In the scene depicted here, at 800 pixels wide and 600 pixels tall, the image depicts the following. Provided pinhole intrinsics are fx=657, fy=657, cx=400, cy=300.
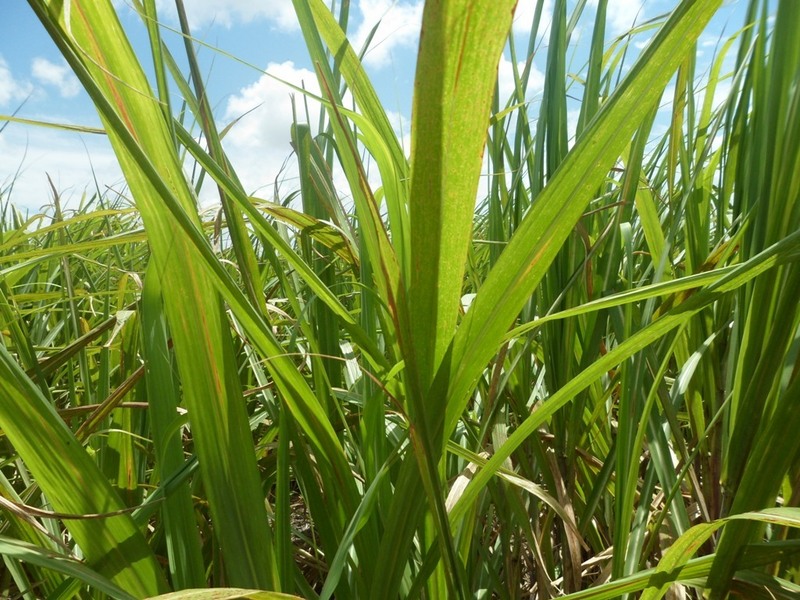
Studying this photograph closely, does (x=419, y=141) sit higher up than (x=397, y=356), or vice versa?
(x=419, y=141)

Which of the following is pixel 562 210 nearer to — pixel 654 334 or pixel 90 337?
pixel 654 334

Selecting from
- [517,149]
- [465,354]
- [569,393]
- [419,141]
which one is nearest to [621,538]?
[569,393]

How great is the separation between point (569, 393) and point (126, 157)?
1.17 feet

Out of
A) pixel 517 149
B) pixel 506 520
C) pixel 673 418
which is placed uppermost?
pixel 517 149

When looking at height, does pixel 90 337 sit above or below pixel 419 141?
below

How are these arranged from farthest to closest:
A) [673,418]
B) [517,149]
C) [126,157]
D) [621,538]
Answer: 1. [517,149]
2. [673,418]
3. [621,538]
4. [126,157]

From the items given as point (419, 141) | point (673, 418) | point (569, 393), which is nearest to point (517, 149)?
point (673, 418)

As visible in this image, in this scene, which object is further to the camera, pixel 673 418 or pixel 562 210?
pixel 673 418

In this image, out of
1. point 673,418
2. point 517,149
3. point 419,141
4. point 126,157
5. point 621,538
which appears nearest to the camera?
point 419,141

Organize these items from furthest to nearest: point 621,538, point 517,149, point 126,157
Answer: point 517,149 → point 621,538 → point 126,157

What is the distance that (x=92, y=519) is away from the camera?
0.47 meters

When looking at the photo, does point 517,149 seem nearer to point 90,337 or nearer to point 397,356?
point 397,356

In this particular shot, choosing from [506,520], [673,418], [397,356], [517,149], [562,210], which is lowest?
[506,520]

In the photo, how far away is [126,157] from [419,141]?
23 centimetres
